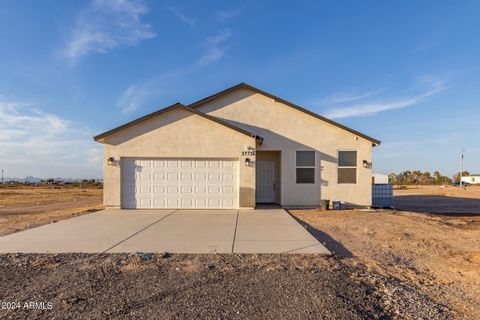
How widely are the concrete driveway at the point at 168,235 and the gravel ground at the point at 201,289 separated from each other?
619 mm

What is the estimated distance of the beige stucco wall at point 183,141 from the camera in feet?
45.3

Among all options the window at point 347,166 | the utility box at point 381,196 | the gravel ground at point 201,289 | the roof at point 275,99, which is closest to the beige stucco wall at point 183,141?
the roof at point 275,99

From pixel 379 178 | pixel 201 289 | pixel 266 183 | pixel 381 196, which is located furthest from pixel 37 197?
pixel 379 178

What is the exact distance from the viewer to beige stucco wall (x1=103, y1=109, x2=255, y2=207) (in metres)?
13.8

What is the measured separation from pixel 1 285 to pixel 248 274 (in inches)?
154

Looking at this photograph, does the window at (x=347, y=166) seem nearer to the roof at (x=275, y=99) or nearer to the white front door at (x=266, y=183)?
the roof at (x=275, y=99)

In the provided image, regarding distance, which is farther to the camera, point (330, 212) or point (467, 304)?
point (330, 212)

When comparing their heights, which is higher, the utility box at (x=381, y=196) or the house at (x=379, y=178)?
the house at (x=379, y=178)

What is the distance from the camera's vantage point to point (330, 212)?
14.2m

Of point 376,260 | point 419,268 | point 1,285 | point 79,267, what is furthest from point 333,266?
point 1,285

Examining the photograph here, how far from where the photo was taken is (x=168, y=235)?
27.3 feet

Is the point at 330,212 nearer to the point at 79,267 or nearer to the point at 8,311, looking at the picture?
the point at 79,267

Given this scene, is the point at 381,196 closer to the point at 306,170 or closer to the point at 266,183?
the point at 306,170

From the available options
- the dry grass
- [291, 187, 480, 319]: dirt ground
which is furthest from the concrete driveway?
the dry grass
